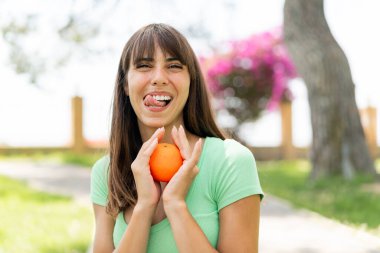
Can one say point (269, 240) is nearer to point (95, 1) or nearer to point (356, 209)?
point (356, 209)

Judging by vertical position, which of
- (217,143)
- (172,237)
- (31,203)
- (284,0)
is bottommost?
(31,203)

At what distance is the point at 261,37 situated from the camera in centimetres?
1772

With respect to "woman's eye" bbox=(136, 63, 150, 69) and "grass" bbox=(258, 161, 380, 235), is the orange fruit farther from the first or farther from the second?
"grass" bbox=(258, 161, 380, 235)

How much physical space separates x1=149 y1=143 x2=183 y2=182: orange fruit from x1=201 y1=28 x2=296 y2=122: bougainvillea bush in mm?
14167

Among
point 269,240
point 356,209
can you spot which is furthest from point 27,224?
point 356,209

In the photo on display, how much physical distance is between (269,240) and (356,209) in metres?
2.83

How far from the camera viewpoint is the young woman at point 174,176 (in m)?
2.52

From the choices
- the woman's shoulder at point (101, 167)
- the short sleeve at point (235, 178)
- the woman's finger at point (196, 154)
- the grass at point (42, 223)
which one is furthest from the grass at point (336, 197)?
the woman's finger at point (196, 154)

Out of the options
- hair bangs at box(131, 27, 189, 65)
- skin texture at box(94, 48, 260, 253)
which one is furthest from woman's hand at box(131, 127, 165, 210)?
hair bangs at box(131, 27, 189, 65)

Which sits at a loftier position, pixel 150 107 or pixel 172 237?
pixel 150 107

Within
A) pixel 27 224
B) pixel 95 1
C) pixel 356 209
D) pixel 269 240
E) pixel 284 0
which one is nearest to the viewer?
pixel 269 240

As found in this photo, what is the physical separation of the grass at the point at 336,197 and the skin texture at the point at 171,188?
4.53m

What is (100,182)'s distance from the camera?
298 centimetres

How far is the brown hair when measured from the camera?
268cm
